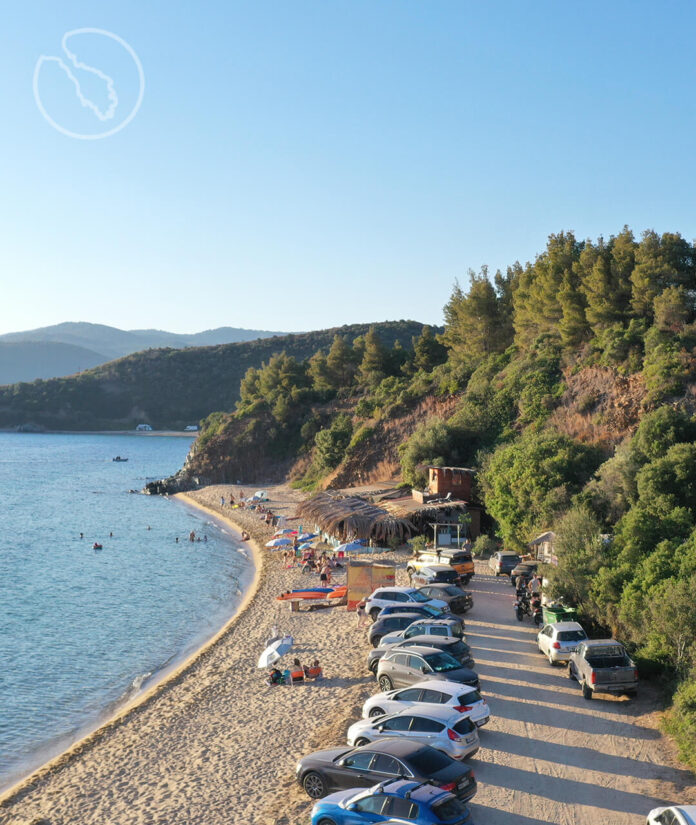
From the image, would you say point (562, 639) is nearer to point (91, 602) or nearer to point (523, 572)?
point (523, 572)

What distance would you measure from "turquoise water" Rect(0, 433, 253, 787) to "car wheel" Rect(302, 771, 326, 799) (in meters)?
9.35

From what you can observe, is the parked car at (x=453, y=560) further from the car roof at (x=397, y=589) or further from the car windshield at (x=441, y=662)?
the car windshield at (x=441, y=662)

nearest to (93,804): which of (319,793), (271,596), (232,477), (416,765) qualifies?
(319,793)

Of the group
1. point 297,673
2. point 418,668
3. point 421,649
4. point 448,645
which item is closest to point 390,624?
point 297,673

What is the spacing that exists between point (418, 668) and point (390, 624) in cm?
502

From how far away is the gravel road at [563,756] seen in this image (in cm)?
1223

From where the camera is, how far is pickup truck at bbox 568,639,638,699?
1650 cm

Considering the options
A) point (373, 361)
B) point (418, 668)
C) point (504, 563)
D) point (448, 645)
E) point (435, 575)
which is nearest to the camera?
point (418, 668)

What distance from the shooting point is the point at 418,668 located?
17.0 meters

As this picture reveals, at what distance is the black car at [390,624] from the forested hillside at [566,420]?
4.86 meters

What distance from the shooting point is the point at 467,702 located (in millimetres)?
14438

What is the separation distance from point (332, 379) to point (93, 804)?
7262cm

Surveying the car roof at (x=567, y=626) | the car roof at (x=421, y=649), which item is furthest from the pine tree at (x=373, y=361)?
the car roof at (x=421, y=649)

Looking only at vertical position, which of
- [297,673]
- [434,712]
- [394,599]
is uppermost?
[434,712]
